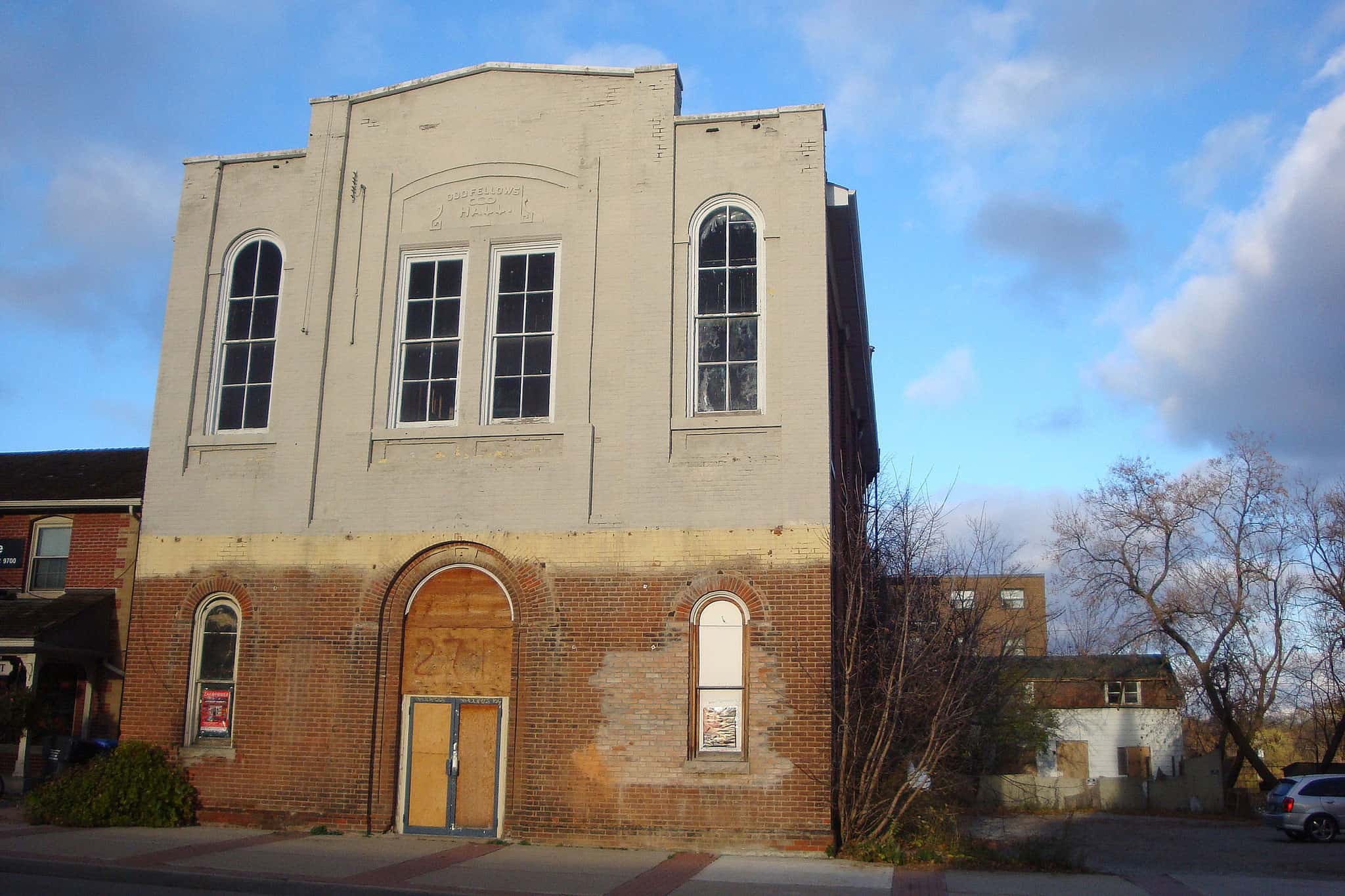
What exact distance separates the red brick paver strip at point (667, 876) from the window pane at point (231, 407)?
29.3ft

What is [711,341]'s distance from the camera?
15047mm

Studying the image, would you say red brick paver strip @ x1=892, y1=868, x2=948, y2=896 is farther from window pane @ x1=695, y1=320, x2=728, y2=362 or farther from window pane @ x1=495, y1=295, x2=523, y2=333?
window pane @ x1=495, y1=295, x2=523, y2=333

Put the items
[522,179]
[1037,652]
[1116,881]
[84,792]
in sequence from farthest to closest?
[1037,652]
[522,179]
[84,792]
[1116,881]

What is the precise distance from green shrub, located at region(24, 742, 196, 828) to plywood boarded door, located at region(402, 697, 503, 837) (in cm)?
314

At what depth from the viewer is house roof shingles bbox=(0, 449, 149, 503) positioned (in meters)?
21.3

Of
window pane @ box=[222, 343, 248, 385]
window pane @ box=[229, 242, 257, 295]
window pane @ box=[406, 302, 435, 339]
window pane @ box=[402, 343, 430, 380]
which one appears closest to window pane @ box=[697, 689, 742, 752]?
window pane @ box=[402, 343, 430, 380]

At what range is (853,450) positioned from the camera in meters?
23.0

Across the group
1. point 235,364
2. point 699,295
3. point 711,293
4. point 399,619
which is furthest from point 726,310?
point 235,364

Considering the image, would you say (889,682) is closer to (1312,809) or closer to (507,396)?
(507,396)

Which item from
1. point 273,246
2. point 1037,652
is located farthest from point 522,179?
point 1037,652

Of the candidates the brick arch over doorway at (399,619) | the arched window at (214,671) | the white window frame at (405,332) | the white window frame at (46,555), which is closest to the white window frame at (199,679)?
→ the arched window at (214,671)

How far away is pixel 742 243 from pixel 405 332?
5061 mm

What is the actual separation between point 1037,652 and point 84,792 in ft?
140

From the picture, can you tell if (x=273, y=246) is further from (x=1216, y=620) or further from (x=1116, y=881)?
(x=1216, y=620)
